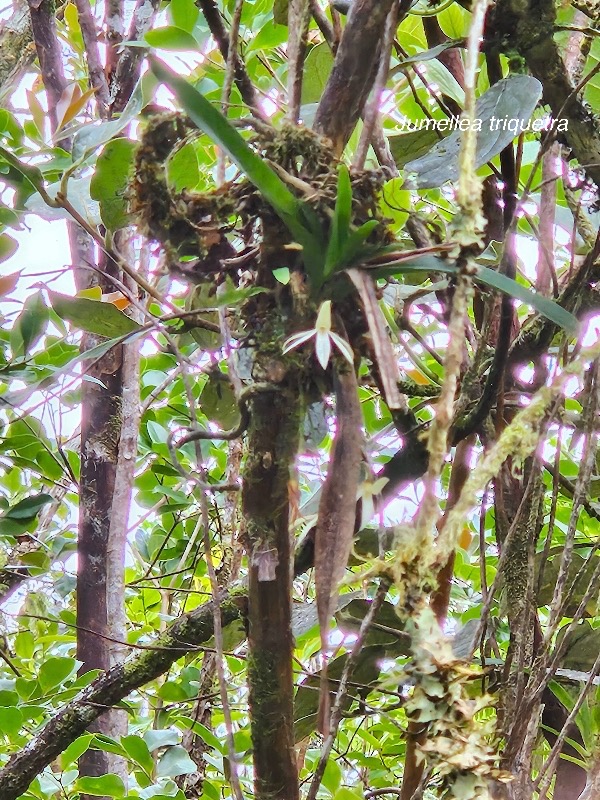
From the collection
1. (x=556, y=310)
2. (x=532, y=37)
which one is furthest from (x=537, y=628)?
(x=532, y=37)

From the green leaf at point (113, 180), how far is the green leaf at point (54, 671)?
0.47 metres

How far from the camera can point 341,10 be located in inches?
20.1

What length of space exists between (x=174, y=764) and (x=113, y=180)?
1.81ft

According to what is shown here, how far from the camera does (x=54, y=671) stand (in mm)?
736

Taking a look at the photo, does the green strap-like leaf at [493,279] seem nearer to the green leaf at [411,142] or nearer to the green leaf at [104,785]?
the green leaf at [411,142]

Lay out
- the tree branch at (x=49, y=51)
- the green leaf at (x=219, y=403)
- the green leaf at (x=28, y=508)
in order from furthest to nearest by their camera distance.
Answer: the tree branch at (x=49, y=51)
the green leaf at (x=28, y=508)
the green leaf at (x=219, y=403)

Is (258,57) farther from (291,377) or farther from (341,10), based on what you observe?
(291,377)

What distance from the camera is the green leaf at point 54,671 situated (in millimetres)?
734

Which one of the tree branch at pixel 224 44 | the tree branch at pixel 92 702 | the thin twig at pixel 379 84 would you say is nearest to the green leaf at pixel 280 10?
the tree branch at pixel 224 44

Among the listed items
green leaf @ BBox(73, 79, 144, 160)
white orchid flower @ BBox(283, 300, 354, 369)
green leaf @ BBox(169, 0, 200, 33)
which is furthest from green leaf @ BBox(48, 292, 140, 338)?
green leaf @ BBox(169, 0, 200, 33)

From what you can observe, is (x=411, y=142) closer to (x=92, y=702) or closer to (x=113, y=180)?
(x=113, y=180)

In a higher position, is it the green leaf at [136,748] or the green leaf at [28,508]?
the green leaf at [28,508]

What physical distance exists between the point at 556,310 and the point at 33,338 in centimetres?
52

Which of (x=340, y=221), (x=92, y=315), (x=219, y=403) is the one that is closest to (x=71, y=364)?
(x=92, y=315)
